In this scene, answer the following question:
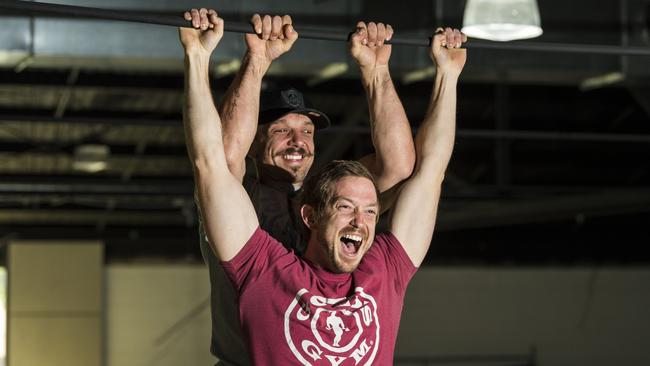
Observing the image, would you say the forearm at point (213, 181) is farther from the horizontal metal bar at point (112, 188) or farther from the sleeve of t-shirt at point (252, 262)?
the horizontal metal bar at point (112, 188)

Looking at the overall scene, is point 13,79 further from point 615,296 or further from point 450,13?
point 615,296

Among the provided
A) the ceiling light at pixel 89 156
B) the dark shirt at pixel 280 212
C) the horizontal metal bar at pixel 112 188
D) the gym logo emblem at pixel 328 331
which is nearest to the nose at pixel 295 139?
the dark shirt at pixel 280 212

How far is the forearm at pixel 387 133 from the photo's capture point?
332cm

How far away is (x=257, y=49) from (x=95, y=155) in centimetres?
691

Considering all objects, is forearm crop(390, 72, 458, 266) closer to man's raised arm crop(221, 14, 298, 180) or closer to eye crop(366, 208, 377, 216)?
eye crop(366, 208, 377, 216)

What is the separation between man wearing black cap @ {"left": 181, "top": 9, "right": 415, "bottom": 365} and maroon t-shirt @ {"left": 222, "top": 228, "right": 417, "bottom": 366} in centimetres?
21

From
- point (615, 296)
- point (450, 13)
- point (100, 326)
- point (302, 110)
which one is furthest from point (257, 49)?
point (615, 296)

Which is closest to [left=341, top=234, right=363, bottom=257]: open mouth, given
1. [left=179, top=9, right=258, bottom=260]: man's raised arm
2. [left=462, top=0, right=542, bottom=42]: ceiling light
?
[left=179, top=9, right=258, bottom=260]: man's raised arm

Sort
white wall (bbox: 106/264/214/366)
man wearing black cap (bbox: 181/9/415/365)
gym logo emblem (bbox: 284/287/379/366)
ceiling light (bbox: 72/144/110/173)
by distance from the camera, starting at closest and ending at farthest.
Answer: gym logo emblem (bbox: 284/287/379/366) < man wearing black cap (bbox: 181/9/415/365) < ceiling light (bbox: 72/144/110/173) < white wall (bbox: 106/264/214/366)

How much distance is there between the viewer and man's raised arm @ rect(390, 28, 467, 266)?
3152 millimetres

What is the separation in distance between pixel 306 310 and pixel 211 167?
44cm

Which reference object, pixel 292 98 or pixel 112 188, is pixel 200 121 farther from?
pixel 112 188

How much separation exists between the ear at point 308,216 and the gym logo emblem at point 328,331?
20 centimetres

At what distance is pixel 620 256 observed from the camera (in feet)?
51.7
